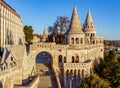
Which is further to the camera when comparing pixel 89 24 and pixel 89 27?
pixel 89 27

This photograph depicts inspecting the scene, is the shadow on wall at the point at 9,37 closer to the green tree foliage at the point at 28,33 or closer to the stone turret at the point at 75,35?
the stone turret at the point at 75,35

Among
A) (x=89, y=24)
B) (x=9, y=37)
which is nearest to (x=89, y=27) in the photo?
(x=89, y=24)

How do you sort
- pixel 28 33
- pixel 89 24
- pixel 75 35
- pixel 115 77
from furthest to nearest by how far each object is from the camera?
1. pixel 28 33
2. pixel 89 24
3. pixel 75 35
4. pixel 115 77

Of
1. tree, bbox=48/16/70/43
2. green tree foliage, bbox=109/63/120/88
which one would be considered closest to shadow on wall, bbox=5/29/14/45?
tree, bbox=48/16/70/43

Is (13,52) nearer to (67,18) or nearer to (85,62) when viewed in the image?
(85,62)

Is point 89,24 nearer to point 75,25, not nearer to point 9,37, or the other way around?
point 75,25

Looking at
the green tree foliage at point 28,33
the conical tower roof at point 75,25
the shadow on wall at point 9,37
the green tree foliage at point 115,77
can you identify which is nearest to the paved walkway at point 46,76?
the conical tower roof at point 75,25

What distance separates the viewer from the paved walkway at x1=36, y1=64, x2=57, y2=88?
3024 cm

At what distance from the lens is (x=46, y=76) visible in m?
33.7

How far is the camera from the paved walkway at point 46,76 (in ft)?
99.2

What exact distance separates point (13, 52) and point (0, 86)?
6.48 meters

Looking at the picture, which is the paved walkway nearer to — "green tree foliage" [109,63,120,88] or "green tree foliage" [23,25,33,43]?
"green tree foliage" [109,63,120,88]

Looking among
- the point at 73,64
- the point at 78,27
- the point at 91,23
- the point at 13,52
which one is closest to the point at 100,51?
the point at 91,23

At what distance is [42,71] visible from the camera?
37250 millimetres
